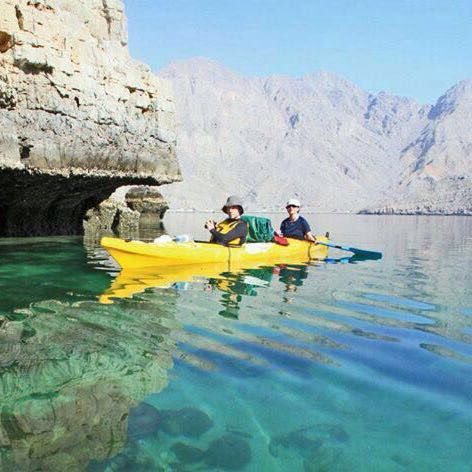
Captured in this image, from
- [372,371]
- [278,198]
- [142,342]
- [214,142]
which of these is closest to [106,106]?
[142,342]

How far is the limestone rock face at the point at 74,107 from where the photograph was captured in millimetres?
11703

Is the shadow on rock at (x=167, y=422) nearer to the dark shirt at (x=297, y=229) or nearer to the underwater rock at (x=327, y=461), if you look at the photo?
the underwater rock at (x=327, y=461)

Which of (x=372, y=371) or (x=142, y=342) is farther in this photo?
(x=142, y=342)

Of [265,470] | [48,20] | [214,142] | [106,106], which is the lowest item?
A: [265,470]

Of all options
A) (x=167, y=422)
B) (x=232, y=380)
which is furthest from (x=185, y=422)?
(x=232, y=380)

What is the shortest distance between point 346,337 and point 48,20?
1017cm

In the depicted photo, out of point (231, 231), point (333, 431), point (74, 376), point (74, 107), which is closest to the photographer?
point (333, 431)

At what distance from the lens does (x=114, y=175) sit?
14664 mm

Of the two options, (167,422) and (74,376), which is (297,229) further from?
(167,422)

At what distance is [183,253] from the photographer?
10367 millimetres

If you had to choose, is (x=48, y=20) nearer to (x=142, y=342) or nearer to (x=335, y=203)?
(x=142, y=342)

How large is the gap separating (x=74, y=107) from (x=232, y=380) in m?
10.3

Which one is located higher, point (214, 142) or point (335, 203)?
point (214, 142)

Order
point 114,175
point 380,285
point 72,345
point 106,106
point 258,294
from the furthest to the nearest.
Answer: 1. point 114,175
2. point 106,106
3. point 380,285
4. point 258,294
5. point 72,345
